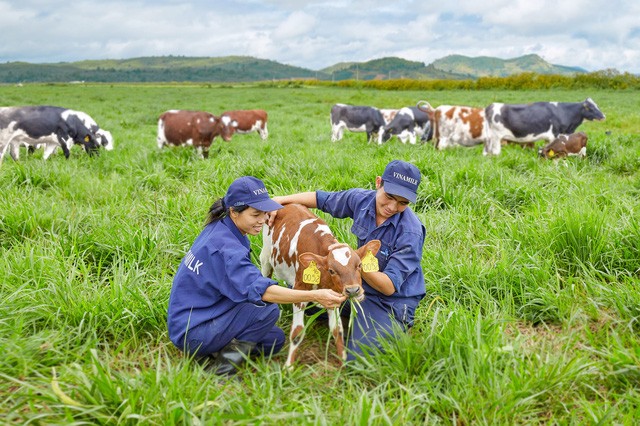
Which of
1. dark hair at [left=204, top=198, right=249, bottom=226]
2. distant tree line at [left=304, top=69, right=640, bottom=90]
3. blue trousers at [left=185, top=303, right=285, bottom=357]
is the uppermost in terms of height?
distant tree line at [left=304, top=69, right=640, bottom=90]

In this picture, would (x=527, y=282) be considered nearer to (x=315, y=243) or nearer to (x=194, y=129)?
(x=315, y=243)

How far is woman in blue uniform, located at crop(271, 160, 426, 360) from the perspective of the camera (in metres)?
3.15

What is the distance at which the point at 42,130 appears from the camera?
31.2ft

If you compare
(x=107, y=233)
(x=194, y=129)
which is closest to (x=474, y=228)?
(x=107, y=233)

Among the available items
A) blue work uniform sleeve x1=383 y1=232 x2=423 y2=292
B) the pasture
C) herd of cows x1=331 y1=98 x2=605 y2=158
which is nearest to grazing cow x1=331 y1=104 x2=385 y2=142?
herd of cows x1=331 y1=98 x2=605 y2=158

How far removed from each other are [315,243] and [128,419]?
1.54 meters

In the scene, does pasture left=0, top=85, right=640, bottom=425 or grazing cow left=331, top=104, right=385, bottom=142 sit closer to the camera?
pasture left=0, top=85, right=640, bottom=425

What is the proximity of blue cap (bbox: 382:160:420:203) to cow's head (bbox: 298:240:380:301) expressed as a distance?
49cm

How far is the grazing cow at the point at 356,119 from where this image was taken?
47.9 feet

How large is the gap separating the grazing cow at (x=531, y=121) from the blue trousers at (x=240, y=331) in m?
8.65

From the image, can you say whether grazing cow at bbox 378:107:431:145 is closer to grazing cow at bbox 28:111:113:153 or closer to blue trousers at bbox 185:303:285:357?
grazing cow at bbox 28:111:113:153

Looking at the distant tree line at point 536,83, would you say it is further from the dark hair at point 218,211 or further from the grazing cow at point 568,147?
the dark hair at point 218,211

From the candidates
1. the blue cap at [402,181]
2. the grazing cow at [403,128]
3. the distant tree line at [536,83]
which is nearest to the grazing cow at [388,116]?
the grazing cow at [403,128]

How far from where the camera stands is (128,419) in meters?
2.16
